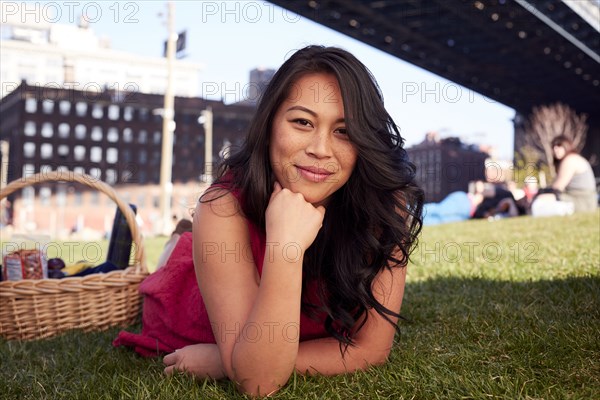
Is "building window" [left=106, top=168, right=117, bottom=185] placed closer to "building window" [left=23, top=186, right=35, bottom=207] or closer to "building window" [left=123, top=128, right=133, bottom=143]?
"building window" [left=123, top=128, right=133, bottom=143]

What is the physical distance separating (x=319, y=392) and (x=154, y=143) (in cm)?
5560

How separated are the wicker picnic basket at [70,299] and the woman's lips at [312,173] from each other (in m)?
1.60

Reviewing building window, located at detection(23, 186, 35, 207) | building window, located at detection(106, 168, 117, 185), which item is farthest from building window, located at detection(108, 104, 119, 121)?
building window, located at detection(23, 186, 35, 207)

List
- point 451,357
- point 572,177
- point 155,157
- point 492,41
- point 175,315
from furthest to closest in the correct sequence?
point 155,157 → point 492,41 → point 572,177 → point 175,315 → point 451,357

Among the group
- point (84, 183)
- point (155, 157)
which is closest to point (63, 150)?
point (155, 157)

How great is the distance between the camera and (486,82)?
1710 inches

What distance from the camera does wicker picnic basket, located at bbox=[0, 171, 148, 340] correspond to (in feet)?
9.47

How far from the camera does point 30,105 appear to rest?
5112 centimetres

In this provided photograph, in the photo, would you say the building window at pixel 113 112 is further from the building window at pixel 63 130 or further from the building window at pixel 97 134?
the building window at pixel 63 130

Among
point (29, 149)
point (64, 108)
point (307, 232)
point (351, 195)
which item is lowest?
point (307, 232)

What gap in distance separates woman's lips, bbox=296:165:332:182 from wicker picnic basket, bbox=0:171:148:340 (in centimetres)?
160

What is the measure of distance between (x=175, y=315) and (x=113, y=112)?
182ft

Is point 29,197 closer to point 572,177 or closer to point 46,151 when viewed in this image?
point 46,151

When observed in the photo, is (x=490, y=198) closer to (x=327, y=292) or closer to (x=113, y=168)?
(x=327, y=292)
